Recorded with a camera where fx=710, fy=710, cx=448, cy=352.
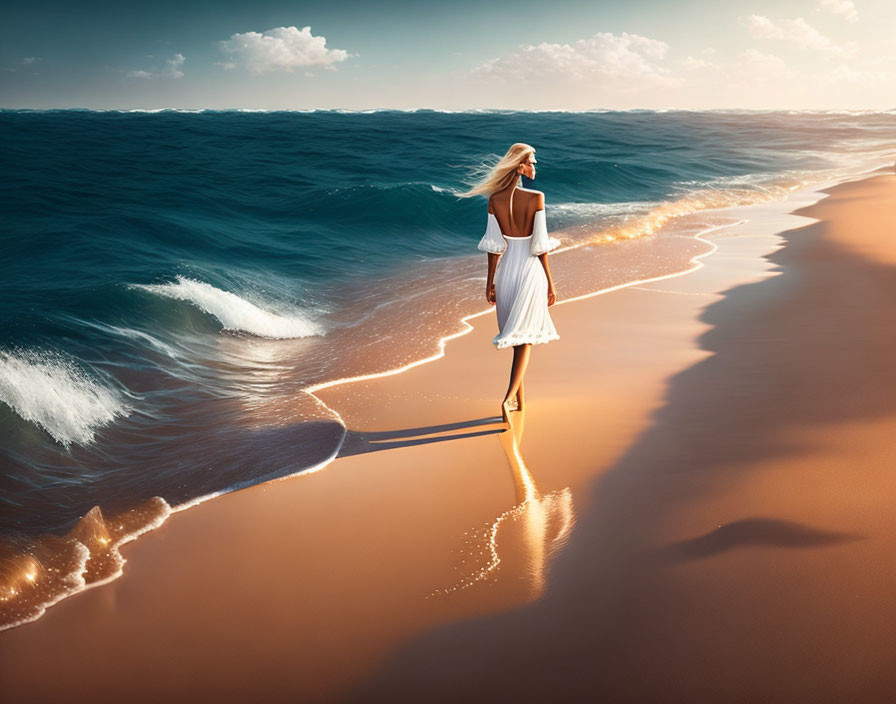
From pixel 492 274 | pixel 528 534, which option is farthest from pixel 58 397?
pixel 528 534

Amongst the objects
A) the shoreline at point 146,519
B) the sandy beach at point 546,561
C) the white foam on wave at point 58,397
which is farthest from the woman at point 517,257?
the white foam on wave at point 58,397

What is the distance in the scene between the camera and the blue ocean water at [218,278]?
469 centimetres

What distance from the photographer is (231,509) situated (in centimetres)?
376

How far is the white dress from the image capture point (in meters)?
4.48

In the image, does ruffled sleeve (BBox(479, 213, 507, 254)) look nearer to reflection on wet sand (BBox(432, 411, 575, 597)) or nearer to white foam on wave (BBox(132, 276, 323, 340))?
reflection on wet sand (BBox(432, 411, 575, 597))

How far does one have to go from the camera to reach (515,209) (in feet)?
14.4

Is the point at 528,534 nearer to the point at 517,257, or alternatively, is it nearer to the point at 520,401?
the point at 520,401

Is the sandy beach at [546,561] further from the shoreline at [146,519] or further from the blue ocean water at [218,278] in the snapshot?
the blue ocean water at [218,278]

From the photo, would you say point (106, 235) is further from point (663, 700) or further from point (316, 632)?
point (663, 700)

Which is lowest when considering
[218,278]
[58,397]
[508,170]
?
[58,397]

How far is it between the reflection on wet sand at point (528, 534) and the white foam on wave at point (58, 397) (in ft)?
10.3

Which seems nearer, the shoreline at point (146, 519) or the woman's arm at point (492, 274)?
the shoreline at point (146, 519)

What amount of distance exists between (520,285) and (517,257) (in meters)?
0.18

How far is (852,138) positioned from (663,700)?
51.5 m
